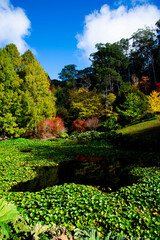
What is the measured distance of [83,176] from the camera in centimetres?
813

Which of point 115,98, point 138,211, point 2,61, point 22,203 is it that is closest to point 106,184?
point 138,211

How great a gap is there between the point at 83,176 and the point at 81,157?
14.5 ft

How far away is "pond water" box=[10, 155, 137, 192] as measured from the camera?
6891 mm

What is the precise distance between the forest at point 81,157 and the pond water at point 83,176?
0.05 m

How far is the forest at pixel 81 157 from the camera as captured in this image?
12.4 ft

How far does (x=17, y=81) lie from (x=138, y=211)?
74.6 ft

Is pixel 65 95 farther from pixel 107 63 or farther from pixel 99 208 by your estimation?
pixel 99 208

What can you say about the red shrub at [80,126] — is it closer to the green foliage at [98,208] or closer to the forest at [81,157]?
the forest at [81,157]

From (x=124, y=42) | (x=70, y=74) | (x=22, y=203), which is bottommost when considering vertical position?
(x=22, y=203)

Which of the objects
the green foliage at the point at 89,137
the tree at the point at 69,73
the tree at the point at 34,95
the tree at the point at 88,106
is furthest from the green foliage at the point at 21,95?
the tree at the point at 69,73

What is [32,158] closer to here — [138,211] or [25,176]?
[25,176]

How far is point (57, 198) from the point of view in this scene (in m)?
Result: 4.98

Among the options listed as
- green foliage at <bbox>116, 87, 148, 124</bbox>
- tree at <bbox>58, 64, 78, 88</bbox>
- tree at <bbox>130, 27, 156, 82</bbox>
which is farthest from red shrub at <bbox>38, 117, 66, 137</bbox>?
tree at <bbox>130, 27, 156, 82</bbox>

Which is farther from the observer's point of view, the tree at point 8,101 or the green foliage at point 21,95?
the green foliage at point 21,95
